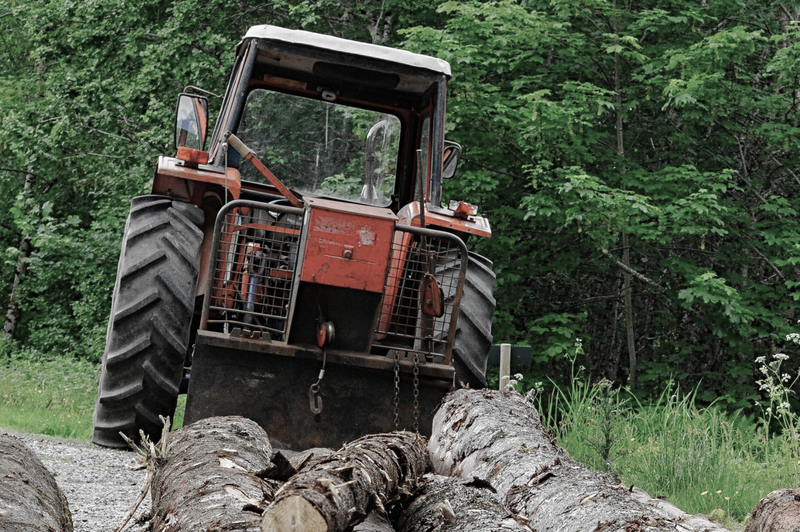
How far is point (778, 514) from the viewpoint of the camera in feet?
9.68

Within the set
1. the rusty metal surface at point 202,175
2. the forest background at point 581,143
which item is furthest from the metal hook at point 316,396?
the forest background at point 581,143

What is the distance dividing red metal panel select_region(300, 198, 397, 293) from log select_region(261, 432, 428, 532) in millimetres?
1168

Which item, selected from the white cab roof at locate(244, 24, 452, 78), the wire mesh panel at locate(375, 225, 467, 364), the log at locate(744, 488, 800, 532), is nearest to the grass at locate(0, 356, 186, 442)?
the wire mesh panel at locate(375, 225, 467, 364)

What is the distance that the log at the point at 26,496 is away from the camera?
2.39m

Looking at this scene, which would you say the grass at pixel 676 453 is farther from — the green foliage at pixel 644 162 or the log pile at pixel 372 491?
the green foliage at pixel 644 162

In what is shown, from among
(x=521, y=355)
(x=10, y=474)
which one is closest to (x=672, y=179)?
(x=521, y=355)

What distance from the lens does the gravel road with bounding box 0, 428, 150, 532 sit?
3.58m

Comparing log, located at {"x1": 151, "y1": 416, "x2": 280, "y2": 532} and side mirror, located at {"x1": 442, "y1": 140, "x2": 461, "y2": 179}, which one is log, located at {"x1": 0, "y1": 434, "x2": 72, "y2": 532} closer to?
log, located at {"x1": 151, "y1": 416, "x2": 280, "y2": 532}

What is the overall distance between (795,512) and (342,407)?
2435 millimetres

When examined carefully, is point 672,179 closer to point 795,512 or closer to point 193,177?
point 193,177

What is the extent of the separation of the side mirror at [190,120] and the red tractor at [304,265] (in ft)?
0.04

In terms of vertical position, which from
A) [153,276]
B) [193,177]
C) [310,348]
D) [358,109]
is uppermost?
[358,109]

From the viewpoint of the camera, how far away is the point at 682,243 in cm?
1197

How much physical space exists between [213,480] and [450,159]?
3982 millimetres
